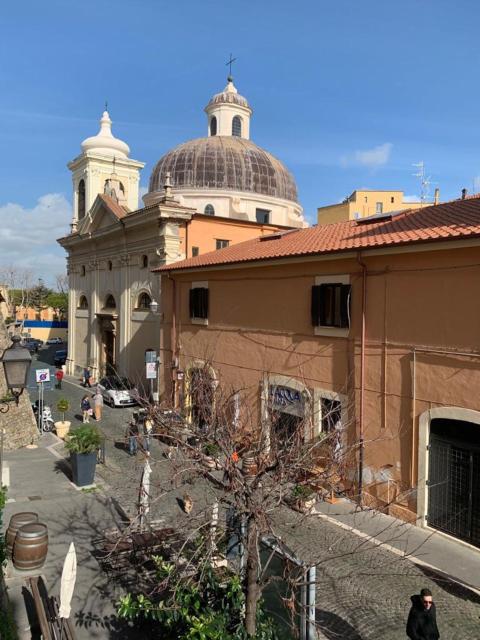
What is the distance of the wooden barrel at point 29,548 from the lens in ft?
29.5

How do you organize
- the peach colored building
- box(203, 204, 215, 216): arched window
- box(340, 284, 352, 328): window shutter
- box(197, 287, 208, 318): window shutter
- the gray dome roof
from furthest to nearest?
the gray dome roof
box(203, 204, 215, 216): arched window
box(197, 287, 208, 318): window shutter
box(340, 284, 352, 328): window shutter
the peach colored building

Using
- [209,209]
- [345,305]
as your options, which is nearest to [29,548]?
[345,305]

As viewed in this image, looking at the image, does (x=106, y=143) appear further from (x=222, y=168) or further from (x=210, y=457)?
(x=210, y=457)

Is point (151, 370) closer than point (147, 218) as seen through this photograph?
Yes

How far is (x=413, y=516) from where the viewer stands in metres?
11.9

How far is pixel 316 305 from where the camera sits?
14.3 meters

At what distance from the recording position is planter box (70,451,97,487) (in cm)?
1395

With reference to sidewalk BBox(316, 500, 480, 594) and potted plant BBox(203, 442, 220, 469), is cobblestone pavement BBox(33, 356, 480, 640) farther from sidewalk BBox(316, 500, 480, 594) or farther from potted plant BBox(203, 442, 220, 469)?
potted plant BBox(203, 442, 220, 469)

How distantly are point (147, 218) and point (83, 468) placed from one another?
15.3m

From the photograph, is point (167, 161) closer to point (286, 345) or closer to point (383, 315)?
point (286, 345)

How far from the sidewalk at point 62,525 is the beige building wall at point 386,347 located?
14.5 ft

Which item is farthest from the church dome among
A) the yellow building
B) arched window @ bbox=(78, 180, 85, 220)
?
the yellow building

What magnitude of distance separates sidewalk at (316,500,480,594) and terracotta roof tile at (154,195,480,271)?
612 cm

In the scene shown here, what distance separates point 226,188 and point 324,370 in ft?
71.1
